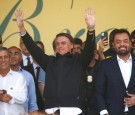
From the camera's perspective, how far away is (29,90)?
16.8ft

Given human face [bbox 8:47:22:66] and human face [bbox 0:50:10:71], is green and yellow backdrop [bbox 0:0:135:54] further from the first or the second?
human face [bbox 0:50:10:71]

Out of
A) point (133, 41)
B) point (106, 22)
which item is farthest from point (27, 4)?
point (133, 41)

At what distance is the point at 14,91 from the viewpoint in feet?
15.4

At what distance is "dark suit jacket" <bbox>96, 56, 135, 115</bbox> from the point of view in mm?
4516

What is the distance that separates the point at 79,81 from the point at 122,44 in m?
0.63

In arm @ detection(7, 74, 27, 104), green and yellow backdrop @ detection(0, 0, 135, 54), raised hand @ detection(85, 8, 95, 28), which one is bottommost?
arm @ detection(7, 74, 27, 104)

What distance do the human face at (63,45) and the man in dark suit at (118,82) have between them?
41 cm

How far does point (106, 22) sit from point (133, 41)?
1808 millimetres

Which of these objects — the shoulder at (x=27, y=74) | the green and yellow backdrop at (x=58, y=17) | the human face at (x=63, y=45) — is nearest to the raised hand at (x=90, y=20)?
the human face at (x=63, y=45)

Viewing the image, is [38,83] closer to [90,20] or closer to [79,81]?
[79,81]

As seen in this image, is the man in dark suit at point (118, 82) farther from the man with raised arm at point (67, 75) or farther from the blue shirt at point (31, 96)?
the blue shirt at point (31, 96)

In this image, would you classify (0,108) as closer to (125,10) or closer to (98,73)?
(98,73)

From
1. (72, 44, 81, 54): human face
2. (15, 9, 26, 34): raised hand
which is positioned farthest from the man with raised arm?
(72, 44, 81, 54): human face

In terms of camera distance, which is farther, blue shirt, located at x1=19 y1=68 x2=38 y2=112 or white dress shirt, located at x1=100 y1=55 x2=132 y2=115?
blue shirt, located at x1=19 y1=68 x2=38 y2=112
